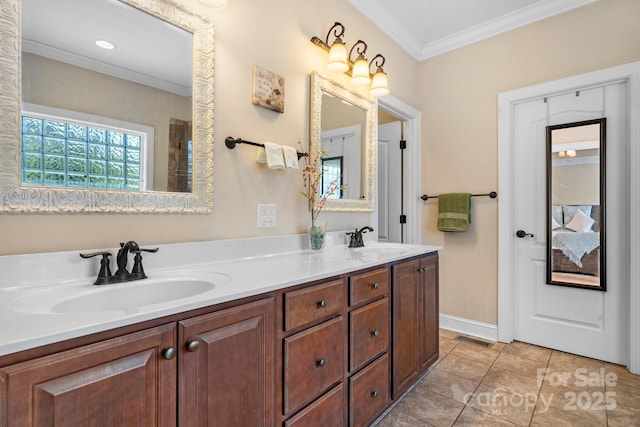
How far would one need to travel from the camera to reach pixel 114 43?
122 cm

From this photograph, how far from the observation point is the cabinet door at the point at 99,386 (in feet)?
2.03

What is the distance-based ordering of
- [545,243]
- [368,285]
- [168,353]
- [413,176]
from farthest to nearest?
1. [413,176]
2. [545,243]
3. [368,285]
4. [168,353]

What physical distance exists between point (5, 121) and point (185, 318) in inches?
33.5

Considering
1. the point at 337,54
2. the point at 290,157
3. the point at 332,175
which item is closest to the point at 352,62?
the point at 337,54

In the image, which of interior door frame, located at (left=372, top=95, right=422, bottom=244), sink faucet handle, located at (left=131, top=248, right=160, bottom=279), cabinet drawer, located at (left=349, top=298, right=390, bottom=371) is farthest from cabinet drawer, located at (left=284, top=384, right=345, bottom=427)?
interior door frame, located at (left=372, top=95, right=422, bottom=244)

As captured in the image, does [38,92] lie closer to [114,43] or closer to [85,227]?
[114,43]

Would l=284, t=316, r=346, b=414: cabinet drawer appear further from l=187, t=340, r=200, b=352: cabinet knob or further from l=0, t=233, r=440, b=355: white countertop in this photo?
l=187, t=340, r=200, b=352: cabinet knob

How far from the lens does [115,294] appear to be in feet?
3.43

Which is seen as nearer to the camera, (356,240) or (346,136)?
(356,240)

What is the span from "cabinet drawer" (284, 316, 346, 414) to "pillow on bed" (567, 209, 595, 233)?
2.16 m

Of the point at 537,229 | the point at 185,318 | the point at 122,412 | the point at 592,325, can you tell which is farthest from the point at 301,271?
the point at 592,325

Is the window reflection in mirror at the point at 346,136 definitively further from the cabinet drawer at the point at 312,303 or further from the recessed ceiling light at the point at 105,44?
the recessed ceiling light at the point at 105,44

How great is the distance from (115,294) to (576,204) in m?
2.99

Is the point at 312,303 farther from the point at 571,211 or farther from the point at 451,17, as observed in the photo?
the point at 451,17
